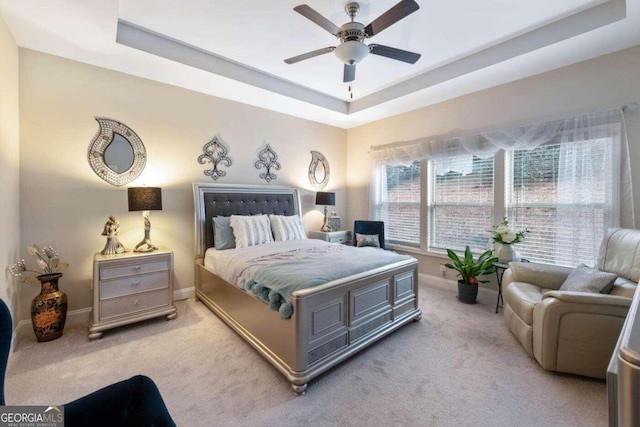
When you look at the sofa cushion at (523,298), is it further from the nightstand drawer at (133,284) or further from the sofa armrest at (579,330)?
the nightstand drawer at (133,284)

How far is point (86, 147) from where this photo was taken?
2908mm

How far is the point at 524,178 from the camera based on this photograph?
338 centimetres

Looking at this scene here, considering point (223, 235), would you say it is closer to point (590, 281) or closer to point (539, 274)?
point (539, 274)

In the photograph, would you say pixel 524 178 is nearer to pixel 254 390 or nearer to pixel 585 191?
pixel 585 191

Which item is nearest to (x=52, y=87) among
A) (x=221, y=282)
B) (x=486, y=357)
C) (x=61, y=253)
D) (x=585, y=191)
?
(x=61, y=253)

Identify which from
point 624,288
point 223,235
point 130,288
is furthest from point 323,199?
point 624,288

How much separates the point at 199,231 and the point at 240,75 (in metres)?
2.07

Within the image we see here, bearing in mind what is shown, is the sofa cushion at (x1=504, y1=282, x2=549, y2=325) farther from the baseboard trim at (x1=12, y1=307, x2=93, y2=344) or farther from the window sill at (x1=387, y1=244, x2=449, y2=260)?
the baseboard trim at (x1=12, y1=307, x2=93, y2=344)

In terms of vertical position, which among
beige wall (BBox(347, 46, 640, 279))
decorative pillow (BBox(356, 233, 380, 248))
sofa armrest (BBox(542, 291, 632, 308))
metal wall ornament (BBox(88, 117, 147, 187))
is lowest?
sofa armrest (BBox(542, 291, 632, 308))

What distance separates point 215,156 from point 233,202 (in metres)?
0.70

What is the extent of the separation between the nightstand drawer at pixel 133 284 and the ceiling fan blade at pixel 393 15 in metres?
3.10

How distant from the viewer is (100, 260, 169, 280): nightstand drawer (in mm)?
2602

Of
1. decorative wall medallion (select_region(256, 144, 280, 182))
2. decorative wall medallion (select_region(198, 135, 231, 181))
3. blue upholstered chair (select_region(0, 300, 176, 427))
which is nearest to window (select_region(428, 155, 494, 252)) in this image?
decorative wall medallion (select_region(256, 144, 280, 182))

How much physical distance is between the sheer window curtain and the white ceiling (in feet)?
2.18
